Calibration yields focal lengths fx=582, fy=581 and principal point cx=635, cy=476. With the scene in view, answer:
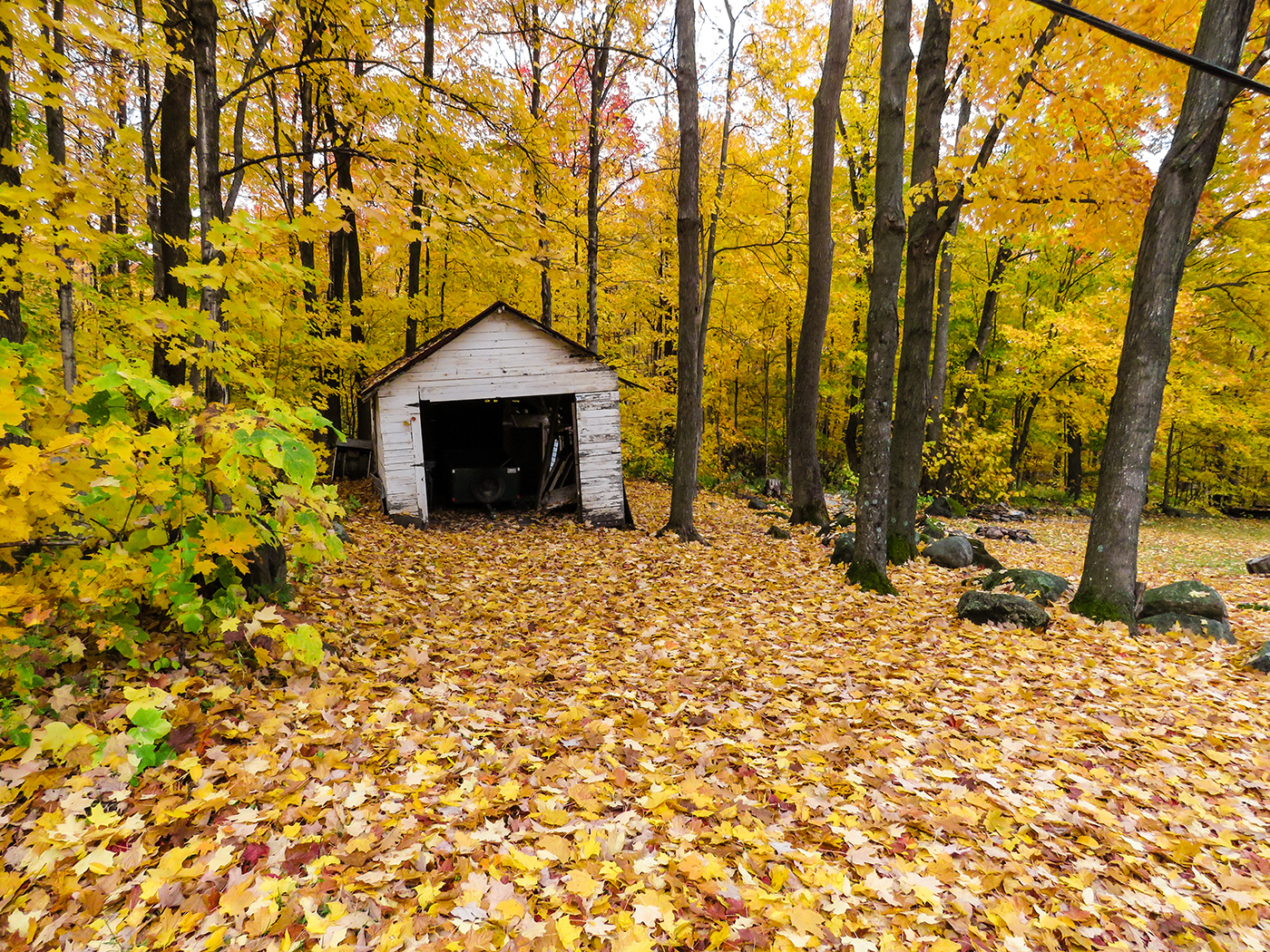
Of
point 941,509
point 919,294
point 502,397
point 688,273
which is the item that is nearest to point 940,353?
point 941,509

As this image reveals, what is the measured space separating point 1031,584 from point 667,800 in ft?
19.8

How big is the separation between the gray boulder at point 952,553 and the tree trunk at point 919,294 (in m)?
0.31

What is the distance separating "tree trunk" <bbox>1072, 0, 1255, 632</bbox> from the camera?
17.6 feet

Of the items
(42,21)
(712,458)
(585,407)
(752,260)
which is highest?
(752,260)

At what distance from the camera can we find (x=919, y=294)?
28.8 feet

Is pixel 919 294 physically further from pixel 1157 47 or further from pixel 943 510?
pixel 943 510

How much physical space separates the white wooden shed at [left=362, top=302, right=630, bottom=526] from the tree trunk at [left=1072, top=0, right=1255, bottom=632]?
25.5ft

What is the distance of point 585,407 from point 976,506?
14.1m

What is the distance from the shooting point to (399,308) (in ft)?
46.8

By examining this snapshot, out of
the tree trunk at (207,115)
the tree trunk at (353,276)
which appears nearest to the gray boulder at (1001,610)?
the tree trunk at (207,115)

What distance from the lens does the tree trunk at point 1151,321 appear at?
5.36 metres

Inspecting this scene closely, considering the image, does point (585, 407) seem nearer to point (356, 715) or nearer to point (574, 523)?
point (574, 523)

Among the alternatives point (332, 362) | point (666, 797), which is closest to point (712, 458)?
point (332, 362)

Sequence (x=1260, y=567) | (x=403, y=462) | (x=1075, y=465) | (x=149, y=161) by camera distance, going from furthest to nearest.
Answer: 1. (x=1075, y=465)
2. (x=403, y=462)
3. (x=1260, y=567)
4. (x=149, y=161)
